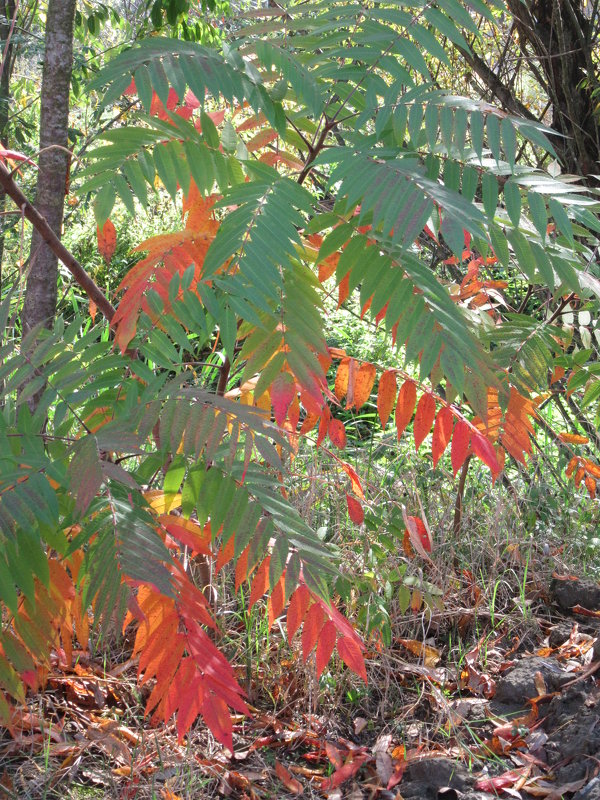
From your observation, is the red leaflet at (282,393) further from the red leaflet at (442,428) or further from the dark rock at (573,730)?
the dark rock at (573,730)

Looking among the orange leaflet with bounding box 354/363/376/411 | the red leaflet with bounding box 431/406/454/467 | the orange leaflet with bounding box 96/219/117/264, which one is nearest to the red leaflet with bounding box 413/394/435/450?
the red leaflet with bounding box 431/406/454/467

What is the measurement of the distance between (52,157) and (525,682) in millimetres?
2181

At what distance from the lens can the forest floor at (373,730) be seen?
2.08m

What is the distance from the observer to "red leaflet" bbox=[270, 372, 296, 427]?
1639 millimetres

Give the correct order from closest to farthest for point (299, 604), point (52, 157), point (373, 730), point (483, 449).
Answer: point (299, 604) → point (483, 449) → point (373, 730) → point (52, 157)

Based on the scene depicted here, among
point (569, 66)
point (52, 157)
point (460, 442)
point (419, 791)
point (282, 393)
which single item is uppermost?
point (52, 157)

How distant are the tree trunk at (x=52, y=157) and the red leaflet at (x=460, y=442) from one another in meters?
1.35

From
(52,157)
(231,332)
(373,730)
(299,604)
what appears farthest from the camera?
(52,157)

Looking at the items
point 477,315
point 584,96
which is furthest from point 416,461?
point 584,96

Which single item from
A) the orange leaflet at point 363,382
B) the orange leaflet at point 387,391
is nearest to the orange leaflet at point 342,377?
the orange leaflet at point 363,382

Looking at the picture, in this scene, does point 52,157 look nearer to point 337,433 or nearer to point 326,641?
point 337,433

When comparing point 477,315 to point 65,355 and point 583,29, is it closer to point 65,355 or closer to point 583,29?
point 65,355

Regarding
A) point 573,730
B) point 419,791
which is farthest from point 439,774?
point 573,730

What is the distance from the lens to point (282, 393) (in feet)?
5.41
